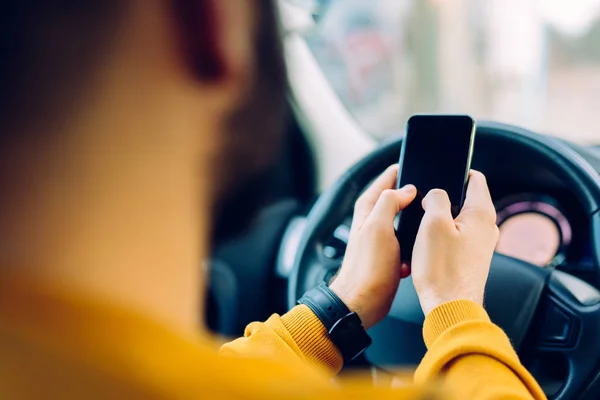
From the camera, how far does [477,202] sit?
32.2 inches

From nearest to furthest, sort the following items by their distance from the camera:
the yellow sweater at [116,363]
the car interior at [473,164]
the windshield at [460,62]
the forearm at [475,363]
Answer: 1. the yellow sweater at [116,363]
2. the forearm at [475,363]
3. the car interior at [473,164]
4. the windshield at [460,62]

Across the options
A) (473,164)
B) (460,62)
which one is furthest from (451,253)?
(460,62)

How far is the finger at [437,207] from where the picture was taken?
0.78 m

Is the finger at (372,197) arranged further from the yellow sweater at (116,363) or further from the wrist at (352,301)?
the yellow sweater at (116,363)

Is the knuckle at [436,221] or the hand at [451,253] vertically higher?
the knuckle at [436,221]

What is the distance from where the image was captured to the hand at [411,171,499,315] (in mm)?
752

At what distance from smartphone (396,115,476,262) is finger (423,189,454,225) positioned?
0.03 m

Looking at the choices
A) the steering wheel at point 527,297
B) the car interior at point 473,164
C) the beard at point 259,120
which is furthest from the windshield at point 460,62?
the beard at point 259,120

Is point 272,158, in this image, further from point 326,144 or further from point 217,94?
point 326,144

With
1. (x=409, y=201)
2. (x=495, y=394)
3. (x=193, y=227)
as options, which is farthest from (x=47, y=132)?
(x=409, y=201)

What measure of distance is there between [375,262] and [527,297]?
0.84 feet

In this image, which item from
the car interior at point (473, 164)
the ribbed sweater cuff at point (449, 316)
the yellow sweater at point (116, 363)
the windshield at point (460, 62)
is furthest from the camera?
the windshield at point (460, 62)

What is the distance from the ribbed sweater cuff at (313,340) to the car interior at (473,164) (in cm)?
18

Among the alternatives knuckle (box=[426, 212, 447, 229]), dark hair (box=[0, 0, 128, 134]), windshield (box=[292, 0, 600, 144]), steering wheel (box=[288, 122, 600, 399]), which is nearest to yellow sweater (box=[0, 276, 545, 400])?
dark hair (box=[0, 0, 128, 134])
